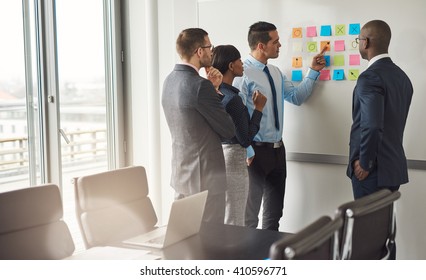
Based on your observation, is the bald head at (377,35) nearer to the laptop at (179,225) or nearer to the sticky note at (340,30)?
the sticky note at (340,30)

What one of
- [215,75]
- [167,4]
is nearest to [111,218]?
[215,75]

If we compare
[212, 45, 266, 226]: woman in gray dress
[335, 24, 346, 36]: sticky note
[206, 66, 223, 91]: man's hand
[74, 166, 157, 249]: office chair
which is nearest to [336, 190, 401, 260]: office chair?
[74, 166, 157, 249]: office chair

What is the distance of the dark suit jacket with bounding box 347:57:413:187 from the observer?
3141 mm

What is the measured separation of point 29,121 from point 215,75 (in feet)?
5.04

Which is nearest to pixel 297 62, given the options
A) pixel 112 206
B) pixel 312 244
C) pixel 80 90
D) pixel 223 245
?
pixel 80 90

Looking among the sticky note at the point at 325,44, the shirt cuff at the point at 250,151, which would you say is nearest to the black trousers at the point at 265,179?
the shirt cuff at the point at 250,151

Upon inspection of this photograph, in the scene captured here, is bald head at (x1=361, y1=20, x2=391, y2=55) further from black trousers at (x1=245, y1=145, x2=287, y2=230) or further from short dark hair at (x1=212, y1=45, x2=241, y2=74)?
black trousers at (x1=245, y1=145, x2=287, y2=230)

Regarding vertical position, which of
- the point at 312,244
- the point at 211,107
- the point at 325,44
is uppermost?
the point at 325,44

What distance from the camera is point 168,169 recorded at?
15.9 feet

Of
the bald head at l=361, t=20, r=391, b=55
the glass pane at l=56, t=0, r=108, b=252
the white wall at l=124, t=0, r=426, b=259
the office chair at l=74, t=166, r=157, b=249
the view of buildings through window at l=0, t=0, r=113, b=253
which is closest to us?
the office chair at l=74, t=166, r=157, b=249

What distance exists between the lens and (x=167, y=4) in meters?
4.66

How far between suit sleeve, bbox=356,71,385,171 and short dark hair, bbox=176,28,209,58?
0.93 m

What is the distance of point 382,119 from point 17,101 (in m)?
2.41

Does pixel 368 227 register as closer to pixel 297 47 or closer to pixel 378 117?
pixel 378 117
